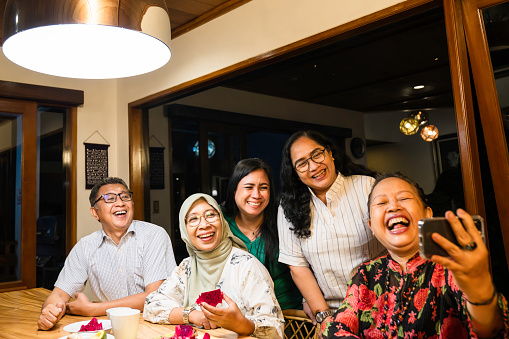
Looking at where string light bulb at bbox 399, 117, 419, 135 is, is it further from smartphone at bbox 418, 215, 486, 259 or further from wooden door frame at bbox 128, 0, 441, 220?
smartphone at bbox 418, 215, 486, 259

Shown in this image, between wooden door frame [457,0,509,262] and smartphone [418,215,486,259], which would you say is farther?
wooden door frame [457,0,509,262]

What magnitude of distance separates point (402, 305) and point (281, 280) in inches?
40.3

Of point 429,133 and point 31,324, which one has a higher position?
point 429,133

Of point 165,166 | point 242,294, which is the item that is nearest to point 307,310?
point 242,294

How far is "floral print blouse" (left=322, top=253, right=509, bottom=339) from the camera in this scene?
4.22ft

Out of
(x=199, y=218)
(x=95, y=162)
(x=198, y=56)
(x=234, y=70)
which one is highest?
(x=198, y=56)

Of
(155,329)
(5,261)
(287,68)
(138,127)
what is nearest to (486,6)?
(287,68)

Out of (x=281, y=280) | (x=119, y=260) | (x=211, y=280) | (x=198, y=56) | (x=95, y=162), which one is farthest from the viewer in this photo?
(x=95, y=162)

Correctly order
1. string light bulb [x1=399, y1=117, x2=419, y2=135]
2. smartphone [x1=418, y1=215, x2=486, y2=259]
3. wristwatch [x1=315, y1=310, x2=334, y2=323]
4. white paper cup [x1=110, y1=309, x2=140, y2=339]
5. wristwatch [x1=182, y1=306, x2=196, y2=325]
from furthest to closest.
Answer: string light bulb [x1=399, y1=117, x2=419, y2=135]
wristwatch [x1=315, y1=310, x2=334, y2=323]
wristwatch [x1=182, y1=306, x2=196, y2=325]
white paper cup [x1=110, y1=309, x2=140, y2=339]
smartphone [x1=418, y1=215, x2=486, y2=259]

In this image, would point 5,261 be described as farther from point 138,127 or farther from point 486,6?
point 486,6

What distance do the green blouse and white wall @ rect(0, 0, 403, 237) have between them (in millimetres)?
1193

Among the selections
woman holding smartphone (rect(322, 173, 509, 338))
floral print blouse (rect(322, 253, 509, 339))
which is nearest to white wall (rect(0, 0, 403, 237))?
woman holding smartphone (rect(322, 173, 509, 338))

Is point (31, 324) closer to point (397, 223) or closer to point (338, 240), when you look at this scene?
point (338, 240)

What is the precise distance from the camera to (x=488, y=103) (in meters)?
1.81
